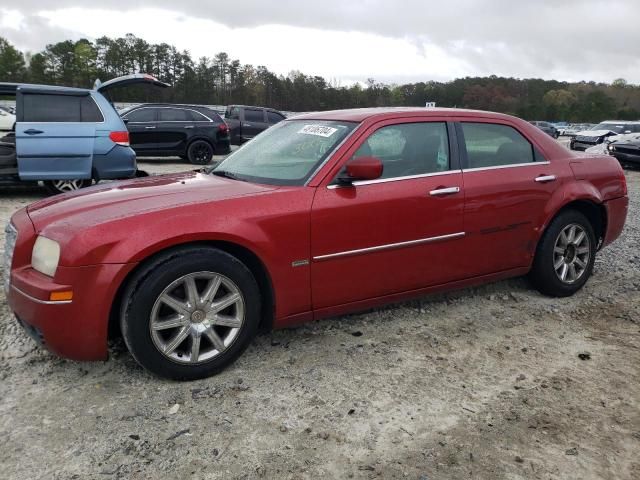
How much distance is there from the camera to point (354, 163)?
3.28 meters

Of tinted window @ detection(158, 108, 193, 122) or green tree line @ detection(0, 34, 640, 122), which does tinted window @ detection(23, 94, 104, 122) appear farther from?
green tree line @ detection(0, 34, 640, 122)

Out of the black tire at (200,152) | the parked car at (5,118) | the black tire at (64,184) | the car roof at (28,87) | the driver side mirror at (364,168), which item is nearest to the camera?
the driver side mirror at (364,168)

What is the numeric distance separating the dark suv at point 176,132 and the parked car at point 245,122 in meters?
3.57

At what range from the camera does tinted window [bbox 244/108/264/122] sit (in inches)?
722

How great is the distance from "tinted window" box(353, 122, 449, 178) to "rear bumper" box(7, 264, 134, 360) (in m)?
1.73

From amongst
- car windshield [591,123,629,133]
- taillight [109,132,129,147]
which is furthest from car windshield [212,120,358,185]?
car windshield [591,123,629,133]

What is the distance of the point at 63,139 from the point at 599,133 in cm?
2303

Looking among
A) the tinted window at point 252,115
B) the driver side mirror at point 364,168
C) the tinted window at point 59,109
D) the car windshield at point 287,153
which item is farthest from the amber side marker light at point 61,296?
the tinted window at point 252,115

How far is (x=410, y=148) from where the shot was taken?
378 centimetres

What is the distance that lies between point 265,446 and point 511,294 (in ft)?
9.20

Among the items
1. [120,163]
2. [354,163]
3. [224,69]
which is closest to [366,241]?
[354,163]

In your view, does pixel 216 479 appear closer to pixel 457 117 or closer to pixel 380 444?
pixel 380 444

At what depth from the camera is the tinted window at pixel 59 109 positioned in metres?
7.50

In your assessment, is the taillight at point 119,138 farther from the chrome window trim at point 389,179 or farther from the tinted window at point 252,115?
the tinted window at point 252,115
